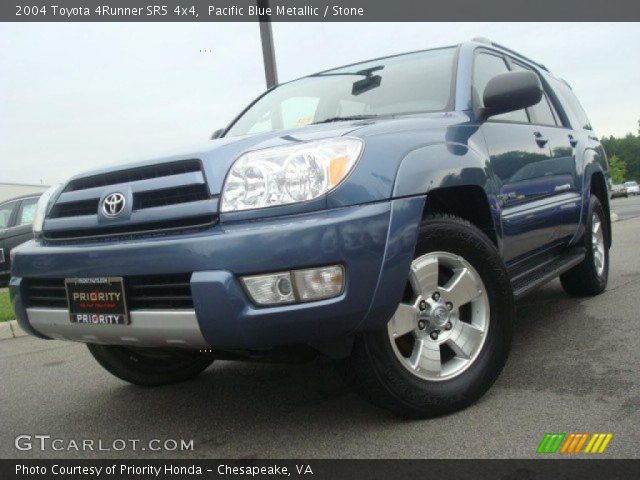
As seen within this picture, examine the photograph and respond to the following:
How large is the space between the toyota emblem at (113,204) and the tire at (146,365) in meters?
0.86

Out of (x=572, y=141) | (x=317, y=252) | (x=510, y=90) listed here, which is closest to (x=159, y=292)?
(x=317, y=252)

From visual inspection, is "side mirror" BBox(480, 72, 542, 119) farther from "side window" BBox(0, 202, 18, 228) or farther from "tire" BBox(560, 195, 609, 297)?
"side window" BBox(0, 202, 18, 228)

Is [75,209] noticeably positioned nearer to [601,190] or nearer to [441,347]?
[441,347]

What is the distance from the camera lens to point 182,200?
2.39m

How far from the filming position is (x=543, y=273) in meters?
3.67

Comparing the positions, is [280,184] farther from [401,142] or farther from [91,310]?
[91,310]

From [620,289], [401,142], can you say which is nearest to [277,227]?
[401,142]

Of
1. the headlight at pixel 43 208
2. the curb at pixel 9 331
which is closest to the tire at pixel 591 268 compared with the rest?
the headlight at pixel 43 208

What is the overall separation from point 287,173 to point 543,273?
6.54 ft

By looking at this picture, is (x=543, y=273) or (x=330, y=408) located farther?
(x=543, y=273)

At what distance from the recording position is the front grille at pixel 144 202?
2334mm

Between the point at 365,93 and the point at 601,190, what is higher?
the point at 365,93

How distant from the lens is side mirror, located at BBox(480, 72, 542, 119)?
306 centimetres

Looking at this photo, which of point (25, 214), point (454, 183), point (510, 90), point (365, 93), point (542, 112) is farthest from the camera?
point (25, 214)
